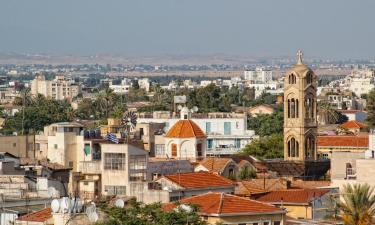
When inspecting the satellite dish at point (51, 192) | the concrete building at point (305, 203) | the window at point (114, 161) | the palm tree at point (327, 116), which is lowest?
the concrete building at point (305, 203)

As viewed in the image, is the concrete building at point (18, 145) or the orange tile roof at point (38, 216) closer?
the orange tile roof at point (38, 216)

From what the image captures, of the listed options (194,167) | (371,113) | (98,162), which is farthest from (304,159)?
(371,113)

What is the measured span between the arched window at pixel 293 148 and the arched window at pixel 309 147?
1.47 feet

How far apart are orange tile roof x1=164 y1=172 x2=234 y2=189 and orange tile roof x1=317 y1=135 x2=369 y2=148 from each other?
32.7 metres

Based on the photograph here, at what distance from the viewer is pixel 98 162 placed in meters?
47.9

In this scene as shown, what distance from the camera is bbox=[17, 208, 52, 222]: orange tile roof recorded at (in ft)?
116

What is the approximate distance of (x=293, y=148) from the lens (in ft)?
231

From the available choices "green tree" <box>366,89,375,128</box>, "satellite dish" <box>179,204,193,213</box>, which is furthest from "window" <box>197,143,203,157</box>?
"green tree" <box>366,89,375,128</box>

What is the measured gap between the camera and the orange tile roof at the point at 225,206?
1476 inches

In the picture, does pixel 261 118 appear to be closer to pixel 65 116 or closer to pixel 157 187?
pixel 65 116

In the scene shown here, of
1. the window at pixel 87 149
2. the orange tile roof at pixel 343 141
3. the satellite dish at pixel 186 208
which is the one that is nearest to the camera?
the satellite dish at pixel 186 208

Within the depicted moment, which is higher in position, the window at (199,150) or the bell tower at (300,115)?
the bell tower at (300,115)

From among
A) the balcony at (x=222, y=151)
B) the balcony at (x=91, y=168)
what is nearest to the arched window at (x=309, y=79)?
the balcony at (x=222, y=151)

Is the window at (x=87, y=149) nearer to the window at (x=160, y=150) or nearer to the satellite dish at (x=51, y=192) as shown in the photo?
the window at (x=160, y=150)
